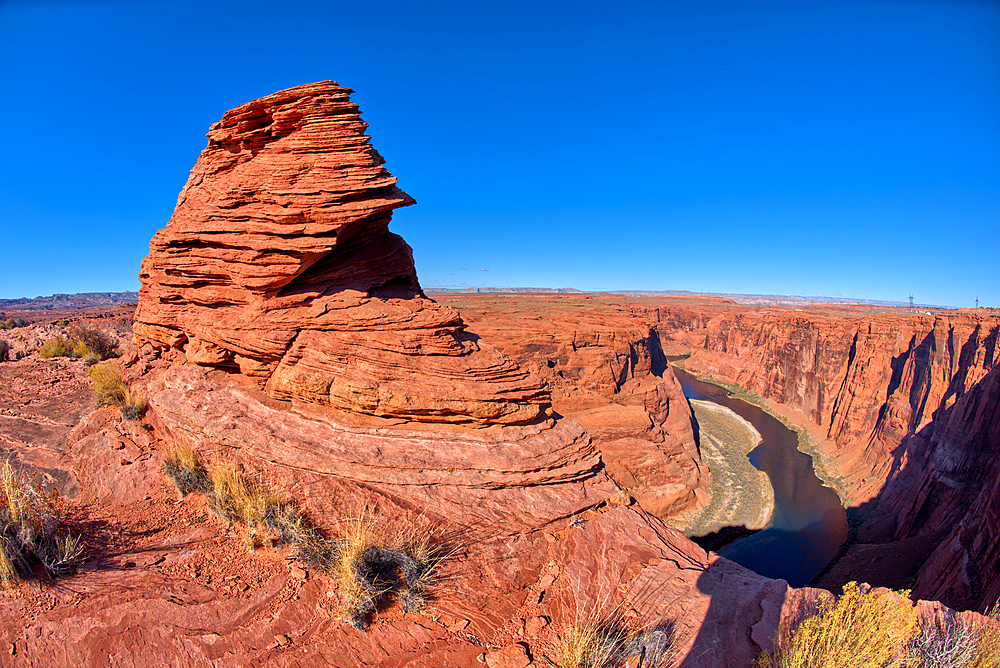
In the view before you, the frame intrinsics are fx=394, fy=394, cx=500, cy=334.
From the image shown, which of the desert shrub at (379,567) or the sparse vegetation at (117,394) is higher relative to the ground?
the sparse vegetation at (117,394)

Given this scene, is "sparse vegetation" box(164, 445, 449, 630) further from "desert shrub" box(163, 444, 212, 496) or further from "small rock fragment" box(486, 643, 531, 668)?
"small rock fragment" box(486, 643, 531, 668)

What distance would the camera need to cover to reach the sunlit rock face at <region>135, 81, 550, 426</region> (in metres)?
8.15

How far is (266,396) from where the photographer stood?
8.30 metres

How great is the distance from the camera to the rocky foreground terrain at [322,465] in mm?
4797

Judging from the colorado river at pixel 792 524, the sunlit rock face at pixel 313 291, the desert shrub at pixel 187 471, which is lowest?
the colorado river at pixel 792 524

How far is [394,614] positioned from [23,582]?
4356 mm

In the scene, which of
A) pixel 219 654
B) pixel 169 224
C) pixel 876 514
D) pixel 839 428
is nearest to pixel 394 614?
pixel 219 654

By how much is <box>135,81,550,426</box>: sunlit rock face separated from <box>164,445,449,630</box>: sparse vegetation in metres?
2.02

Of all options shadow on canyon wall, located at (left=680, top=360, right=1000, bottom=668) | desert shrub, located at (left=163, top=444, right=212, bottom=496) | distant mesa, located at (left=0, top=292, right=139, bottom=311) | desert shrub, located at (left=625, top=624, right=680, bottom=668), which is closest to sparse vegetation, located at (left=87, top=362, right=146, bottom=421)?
desert shrub, located at (left=163, top=444, right=212, bottom=496)

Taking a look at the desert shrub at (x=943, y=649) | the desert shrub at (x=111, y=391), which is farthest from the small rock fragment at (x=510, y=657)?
the desert shrub at (x=111, y=391)

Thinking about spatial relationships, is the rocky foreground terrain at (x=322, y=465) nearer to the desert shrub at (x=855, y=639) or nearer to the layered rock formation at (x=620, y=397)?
the desert shrub at (x=855, y=639)

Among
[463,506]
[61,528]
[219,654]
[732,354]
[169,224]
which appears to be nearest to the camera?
[219,654]

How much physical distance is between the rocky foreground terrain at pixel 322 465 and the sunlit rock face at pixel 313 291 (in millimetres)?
48

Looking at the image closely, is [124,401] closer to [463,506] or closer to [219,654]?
[219,654]
